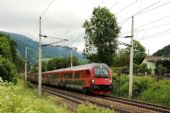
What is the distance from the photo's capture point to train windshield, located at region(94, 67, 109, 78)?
37.4 m

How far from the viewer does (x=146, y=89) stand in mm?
37531

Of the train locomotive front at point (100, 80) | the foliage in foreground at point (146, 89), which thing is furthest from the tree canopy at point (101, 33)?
the train locomotive front at point (100, 80)

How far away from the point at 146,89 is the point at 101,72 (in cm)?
420

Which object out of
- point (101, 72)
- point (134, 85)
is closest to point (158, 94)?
point (134, 85)

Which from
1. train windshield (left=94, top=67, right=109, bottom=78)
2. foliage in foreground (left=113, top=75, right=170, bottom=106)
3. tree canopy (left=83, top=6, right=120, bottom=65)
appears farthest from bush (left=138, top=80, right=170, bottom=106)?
tree canopy (left=83, top=6, right=120, bottom=65)

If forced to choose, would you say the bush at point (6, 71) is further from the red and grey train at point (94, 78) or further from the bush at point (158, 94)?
the bush at point (158, 94)

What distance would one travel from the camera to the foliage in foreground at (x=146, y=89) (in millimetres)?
32250

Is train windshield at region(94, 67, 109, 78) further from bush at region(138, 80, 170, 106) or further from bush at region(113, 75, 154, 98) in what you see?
bush at region(138, 80, 170, 106)

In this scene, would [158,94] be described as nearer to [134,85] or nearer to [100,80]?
[134,85]

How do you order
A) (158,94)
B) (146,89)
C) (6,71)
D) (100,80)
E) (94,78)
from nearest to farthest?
(158,94) < (6,71) < (94,78) < (146,89) < (100,80)

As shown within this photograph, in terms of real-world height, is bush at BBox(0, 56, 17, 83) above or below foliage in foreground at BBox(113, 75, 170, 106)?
above

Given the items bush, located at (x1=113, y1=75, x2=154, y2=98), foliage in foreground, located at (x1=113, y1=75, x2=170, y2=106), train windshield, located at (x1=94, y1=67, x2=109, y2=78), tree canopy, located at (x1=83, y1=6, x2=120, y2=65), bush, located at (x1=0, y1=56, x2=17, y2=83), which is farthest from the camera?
tree canopy, located at (x1=83, y1=6, x2=120, y2=65)

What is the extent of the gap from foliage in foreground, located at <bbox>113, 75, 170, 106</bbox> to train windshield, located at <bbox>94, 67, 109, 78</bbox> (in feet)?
9.24

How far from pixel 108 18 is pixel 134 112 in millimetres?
46151
